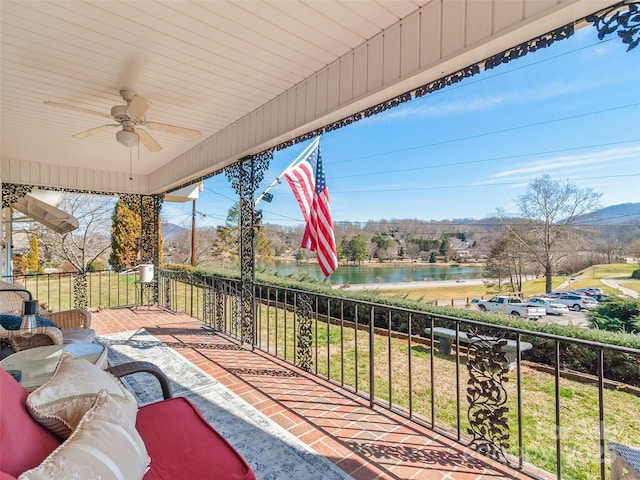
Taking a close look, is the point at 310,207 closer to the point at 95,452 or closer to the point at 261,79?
the point at 261,79

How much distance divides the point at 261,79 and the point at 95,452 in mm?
3006

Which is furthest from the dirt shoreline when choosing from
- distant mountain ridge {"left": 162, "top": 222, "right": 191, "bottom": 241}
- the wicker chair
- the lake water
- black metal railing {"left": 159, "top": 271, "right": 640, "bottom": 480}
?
distant mountain ridge {"left": 162, "top": 222, "right": 191, "bottom": 241}

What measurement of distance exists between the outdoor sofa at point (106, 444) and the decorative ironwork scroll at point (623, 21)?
2.39 metres

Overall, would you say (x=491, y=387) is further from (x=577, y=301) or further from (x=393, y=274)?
(x=393, y=274)

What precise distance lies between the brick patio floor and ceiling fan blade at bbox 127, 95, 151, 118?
8.15 ft

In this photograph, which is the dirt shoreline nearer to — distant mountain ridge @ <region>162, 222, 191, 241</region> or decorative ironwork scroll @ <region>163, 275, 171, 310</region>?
decorative ironwork scroll @ <region>163, 275, 171, 310</region>

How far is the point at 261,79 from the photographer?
10.2 ft

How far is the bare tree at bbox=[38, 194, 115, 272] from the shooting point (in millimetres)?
13469

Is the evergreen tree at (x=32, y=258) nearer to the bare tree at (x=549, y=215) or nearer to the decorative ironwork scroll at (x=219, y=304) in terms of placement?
the decorative ironwork scroll at (x=219, y=304)

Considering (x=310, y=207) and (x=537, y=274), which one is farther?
(x=537, y=274)

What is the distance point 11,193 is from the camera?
584 cm

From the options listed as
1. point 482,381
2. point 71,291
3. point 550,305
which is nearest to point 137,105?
point 482,381

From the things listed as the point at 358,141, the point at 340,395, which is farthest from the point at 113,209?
the point at 340,395

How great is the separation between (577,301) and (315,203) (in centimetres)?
591
